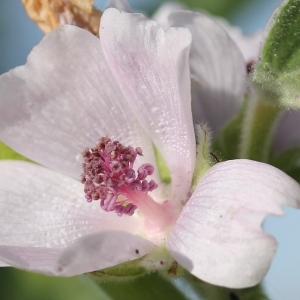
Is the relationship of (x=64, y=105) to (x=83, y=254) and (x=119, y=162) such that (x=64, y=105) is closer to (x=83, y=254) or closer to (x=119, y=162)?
(x=119, y=162)

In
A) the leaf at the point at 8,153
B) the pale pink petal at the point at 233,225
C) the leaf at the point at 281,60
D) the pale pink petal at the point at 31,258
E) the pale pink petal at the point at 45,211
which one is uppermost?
the leaf at the point at 281,60

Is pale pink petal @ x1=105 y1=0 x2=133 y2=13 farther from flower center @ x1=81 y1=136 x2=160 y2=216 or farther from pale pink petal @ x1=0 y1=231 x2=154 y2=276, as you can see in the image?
pale pink petal @ x1=0 y1=231 x2=154 y2=276

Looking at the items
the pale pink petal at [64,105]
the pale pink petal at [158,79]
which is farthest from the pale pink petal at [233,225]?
the pale pink petal at [64,105]

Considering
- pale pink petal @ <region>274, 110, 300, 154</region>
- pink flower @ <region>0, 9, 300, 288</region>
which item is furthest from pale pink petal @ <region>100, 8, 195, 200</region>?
pale pink petal @ <region>274, 110, 300, 154</region>

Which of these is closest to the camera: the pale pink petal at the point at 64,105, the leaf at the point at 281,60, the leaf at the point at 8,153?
the leaf at the point at 281,60

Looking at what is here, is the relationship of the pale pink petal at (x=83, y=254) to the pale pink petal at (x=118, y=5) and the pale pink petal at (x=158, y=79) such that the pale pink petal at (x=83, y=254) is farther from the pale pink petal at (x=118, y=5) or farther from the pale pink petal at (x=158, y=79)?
the pale pink petal at (x=118, y=5)

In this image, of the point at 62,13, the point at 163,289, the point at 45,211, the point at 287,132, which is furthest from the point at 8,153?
the point at 287,132

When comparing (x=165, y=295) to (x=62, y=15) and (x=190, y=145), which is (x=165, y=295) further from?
(x=62, y=15)
